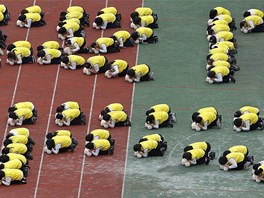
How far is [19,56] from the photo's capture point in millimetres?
66125

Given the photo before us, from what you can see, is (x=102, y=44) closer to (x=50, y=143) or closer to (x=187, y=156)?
(x=50, y=143)

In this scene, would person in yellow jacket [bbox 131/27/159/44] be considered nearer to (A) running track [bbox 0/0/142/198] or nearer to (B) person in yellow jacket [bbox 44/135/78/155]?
(A) running track [bbox 0/0/142/198]

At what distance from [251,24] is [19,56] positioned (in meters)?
10.3

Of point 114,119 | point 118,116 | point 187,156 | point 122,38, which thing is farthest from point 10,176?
point 122,38

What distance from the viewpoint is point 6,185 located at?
57562 mm

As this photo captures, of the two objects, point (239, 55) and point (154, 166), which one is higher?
point (239, 55)

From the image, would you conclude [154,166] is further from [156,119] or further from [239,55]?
[239,55]

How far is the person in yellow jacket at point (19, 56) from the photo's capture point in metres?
66.1

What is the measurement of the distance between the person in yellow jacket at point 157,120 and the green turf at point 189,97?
28cm

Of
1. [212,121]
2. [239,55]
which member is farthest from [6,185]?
[239,55]

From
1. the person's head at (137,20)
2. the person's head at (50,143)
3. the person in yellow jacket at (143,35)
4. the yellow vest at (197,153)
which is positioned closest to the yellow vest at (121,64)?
the person in yellow jacket at (143,35)

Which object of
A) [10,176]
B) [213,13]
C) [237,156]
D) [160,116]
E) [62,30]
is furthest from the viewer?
[213,13]

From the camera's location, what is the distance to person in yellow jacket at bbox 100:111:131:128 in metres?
61.0

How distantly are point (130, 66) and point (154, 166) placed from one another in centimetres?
841
